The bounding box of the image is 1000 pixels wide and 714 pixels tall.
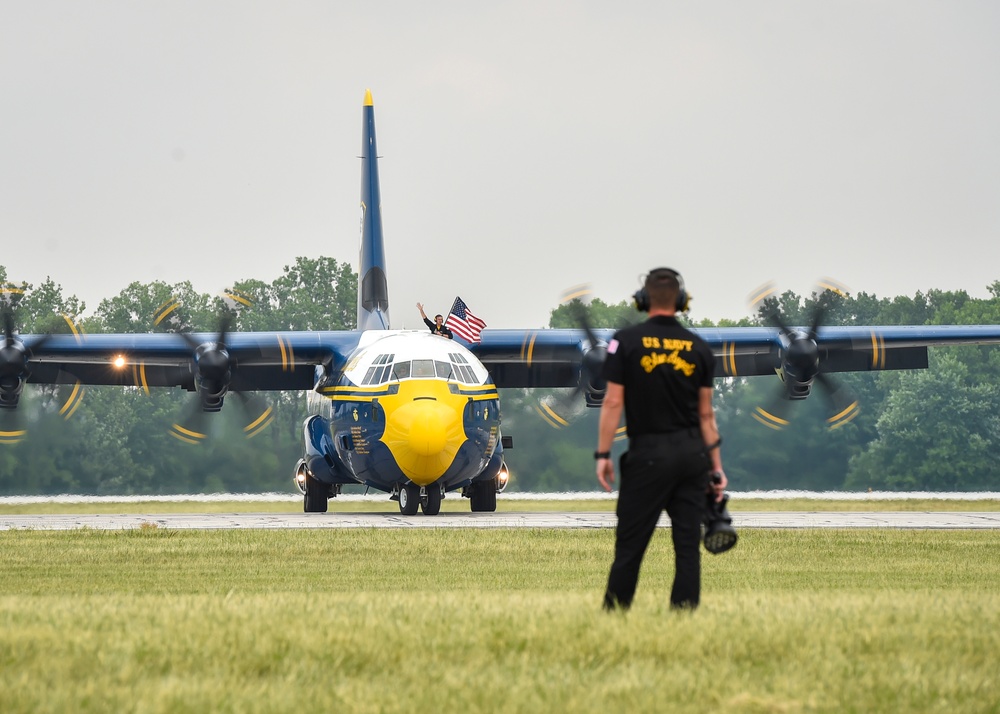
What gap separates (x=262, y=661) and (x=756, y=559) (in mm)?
10974

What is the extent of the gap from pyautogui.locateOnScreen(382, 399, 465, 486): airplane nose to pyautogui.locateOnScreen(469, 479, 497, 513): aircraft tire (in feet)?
15.7

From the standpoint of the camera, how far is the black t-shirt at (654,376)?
288 inches

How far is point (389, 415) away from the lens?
25.5m

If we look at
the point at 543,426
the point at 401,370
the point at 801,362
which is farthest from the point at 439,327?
the point at 543,426

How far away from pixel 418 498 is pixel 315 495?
5778mm

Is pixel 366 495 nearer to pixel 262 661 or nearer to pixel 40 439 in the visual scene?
pixel 40 439

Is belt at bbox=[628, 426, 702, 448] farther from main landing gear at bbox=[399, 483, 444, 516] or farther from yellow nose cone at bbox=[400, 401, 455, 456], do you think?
main landing gear at bbox=[399, 483, 444, 516]

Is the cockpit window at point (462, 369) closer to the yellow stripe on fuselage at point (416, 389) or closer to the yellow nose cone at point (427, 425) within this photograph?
the yellow stripe on fuselage at point (416, 389)

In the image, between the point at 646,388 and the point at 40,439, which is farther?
the point at 40,439

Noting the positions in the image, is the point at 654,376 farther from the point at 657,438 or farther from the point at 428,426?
the point at 428,426

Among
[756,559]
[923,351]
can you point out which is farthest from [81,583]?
[923,351]

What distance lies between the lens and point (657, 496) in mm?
7254

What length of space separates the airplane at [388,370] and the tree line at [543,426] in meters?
1.22

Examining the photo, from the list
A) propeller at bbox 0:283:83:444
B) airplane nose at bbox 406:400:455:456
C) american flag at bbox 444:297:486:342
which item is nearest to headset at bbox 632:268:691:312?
airplane nose at bbox 406:400:455:456
